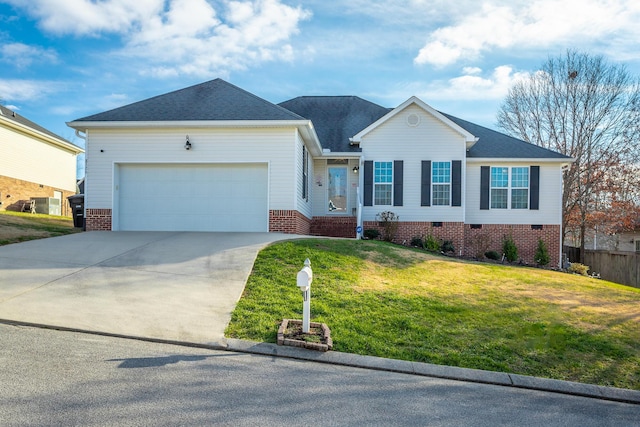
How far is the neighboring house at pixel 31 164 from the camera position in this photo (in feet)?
73.6

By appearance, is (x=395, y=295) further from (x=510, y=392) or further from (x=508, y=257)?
(x=508, y=257)

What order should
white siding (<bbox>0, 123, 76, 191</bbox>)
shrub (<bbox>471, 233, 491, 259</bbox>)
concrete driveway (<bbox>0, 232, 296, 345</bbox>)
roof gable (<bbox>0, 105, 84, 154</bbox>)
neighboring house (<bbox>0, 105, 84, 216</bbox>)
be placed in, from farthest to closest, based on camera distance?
roof gable (<bbox>0, 105, 84, 154</bbox>) < white siding (<bbox>0, 123, 76, 191</bbox>) < neighboring house (<bbox>0, 105, 84, 216</bbox>) < shrub (<bbox>471, 233, 491, 259</bbox>) < concrete driveway (<bbox>0, 232, 296, 345</bbox>)

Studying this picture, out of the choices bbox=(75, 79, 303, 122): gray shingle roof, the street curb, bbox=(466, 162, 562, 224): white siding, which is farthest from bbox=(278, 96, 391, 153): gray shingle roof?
the street curb

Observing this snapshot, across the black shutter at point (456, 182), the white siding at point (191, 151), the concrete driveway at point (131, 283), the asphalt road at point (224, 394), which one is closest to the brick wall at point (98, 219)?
the white siding at point (191, 151)

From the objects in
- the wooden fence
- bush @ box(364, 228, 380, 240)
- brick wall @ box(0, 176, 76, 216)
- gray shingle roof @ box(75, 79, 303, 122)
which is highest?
gray shingle roof @ box(75, 79, 303, 122)

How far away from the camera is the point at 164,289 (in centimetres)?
760

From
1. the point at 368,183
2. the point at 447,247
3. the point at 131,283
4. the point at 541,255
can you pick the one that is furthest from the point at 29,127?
the point at 541,255

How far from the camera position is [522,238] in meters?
17.8

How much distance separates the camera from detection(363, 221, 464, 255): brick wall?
56.2ft

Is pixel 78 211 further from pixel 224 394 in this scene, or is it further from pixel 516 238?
pixel 516 238

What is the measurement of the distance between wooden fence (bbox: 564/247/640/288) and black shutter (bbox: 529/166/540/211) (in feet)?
12.1

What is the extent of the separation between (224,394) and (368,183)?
44.9 ft

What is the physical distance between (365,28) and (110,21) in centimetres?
758

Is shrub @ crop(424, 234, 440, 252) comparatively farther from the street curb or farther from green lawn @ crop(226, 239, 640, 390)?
the street curb
